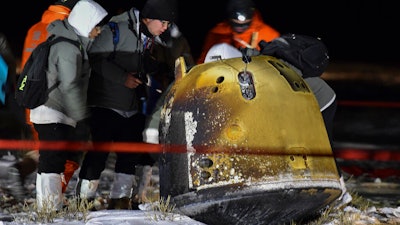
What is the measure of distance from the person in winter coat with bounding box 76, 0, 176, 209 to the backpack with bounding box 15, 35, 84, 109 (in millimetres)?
645


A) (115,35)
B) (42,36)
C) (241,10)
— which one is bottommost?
(115,35)

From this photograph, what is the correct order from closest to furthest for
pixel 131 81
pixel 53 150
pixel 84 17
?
1. pixel 53 150
2. pixel 84 17
3. pixel 131 81

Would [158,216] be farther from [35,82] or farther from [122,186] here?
[35,82]

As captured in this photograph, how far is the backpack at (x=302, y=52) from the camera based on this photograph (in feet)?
20.8

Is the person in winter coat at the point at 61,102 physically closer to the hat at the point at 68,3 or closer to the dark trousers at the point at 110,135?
the dark trousers at the point at 110,135

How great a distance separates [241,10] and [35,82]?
7.46 ft

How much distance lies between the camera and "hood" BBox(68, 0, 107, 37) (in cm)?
666

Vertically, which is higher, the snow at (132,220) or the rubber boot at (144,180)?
the rubber boot at (144,180)

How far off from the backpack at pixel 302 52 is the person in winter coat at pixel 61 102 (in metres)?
1.39

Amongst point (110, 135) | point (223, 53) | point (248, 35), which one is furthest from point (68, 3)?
point (223, 53)

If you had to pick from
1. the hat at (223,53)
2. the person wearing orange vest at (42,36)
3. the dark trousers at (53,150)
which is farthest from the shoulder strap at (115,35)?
the hat at (223,53)

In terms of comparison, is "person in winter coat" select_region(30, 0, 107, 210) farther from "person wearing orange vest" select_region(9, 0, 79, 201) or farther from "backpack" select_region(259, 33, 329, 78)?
"backpack" select_region(259, 33, 329, 78)

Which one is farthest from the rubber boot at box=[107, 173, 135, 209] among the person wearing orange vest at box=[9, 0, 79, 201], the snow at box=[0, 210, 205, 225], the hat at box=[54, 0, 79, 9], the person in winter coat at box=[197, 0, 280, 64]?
the hat at box=[54, 0, 79, 9]

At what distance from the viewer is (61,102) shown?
657cm
